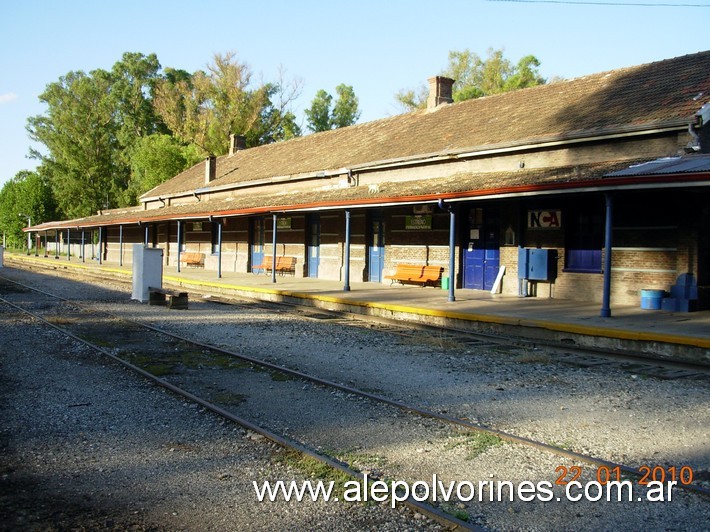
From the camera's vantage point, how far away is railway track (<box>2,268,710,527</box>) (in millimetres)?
4914

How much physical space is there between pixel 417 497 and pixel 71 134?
71.3m

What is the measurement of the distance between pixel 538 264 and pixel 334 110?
54.0m

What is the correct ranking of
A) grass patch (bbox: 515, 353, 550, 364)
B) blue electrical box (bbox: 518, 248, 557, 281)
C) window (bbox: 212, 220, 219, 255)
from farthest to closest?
window (bbox: 212, 220, 219, 255)
blue electrical box (bbox: 518, 248, 557, 281)
grass patch (bbox: 515, 353, 550, 364)

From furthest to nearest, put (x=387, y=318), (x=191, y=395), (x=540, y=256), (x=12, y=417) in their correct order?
(x=540, y=256), (x=387, y=318), (x=191, y=395), (x=12, y=417)

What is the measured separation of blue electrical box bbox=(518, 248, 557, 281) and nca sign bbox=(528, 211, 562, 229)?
684 millimetres

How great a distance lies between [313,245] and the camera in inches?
986

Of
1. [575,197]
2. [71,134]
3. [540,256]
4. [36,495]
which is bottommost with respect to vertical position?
[36,495]

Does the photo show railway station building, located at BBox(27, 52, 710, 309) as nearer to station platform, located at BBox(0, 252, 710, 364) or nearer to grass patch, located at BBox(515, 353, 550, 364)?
station platform, located at BBox(0, 252, 710, 364)

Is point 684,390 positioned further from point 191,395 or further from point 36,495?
point 36,495

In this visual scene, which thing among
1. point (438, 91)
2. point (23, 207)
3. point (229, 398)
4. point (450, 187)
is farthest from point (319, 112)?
point (229, 398)

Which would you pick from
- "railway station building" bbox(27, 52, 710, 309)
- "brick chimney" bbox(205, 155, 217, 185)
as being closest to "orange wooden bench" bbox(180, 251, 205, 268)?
"railway station building" bbox(27, 52, 710, 309)

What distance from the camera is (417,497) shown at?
4160 millimetres

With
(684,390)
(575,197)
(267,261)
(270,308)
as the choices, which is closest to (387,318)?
(270,308)
